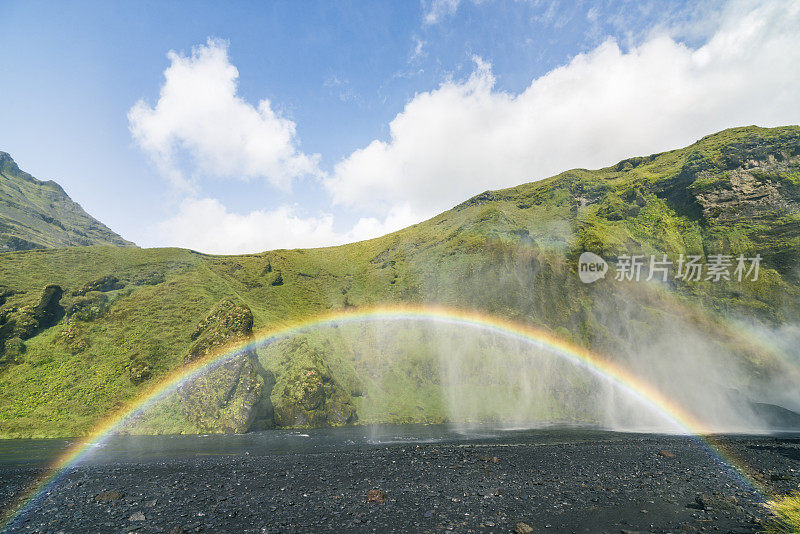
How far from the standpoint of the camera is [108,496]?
826 inches

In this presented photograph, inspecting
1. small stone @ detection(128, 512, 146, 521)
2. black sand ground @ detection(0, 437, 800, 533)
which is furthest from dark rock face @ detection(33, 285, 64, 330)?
small stone @ detection(128, 512, 146, 521)

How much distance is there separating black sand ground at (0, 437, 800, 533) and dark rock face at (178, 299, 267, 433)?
24.6m

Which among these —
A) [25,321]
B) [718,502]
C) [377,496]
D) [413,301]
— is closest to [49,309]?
[25,321]

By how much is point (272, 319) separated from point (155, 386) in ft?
114

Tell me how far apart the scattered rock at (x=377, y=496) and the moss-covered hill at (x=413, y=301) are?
4367cm

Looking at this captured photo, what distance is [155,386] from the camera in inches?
2418

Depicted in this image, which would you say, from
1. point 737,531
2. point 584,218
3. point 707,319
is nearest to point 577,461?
point 737,531

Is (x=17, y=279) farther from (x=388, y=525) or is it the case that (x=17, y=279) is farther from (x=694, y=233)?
(x=694, y=233)

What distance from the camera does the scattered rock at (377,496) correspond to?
2041cm

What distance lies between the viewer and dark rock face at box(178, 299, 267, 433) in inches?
2188

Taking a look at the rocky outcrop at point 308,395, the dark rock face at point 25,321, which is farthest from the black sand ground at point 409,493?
the dark rock face at point 25,321

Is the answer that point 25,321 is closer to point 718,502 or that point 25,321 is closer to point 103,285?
point 103,285

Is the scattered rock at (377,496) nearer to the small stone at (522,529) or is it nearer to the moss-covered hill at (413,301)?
the small stone at (522,529)

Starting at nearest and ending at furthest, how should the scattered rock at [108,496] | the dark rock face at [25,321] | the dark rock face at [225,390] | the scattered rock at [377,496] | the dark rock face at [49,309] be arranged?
1. the scattered rock at [377,496]
2. the scattered rock at [108,496]
3. the dark rock face at [225,390]
4. the dark rock face at [25,321]
5. the dark rock face at [49,309]
